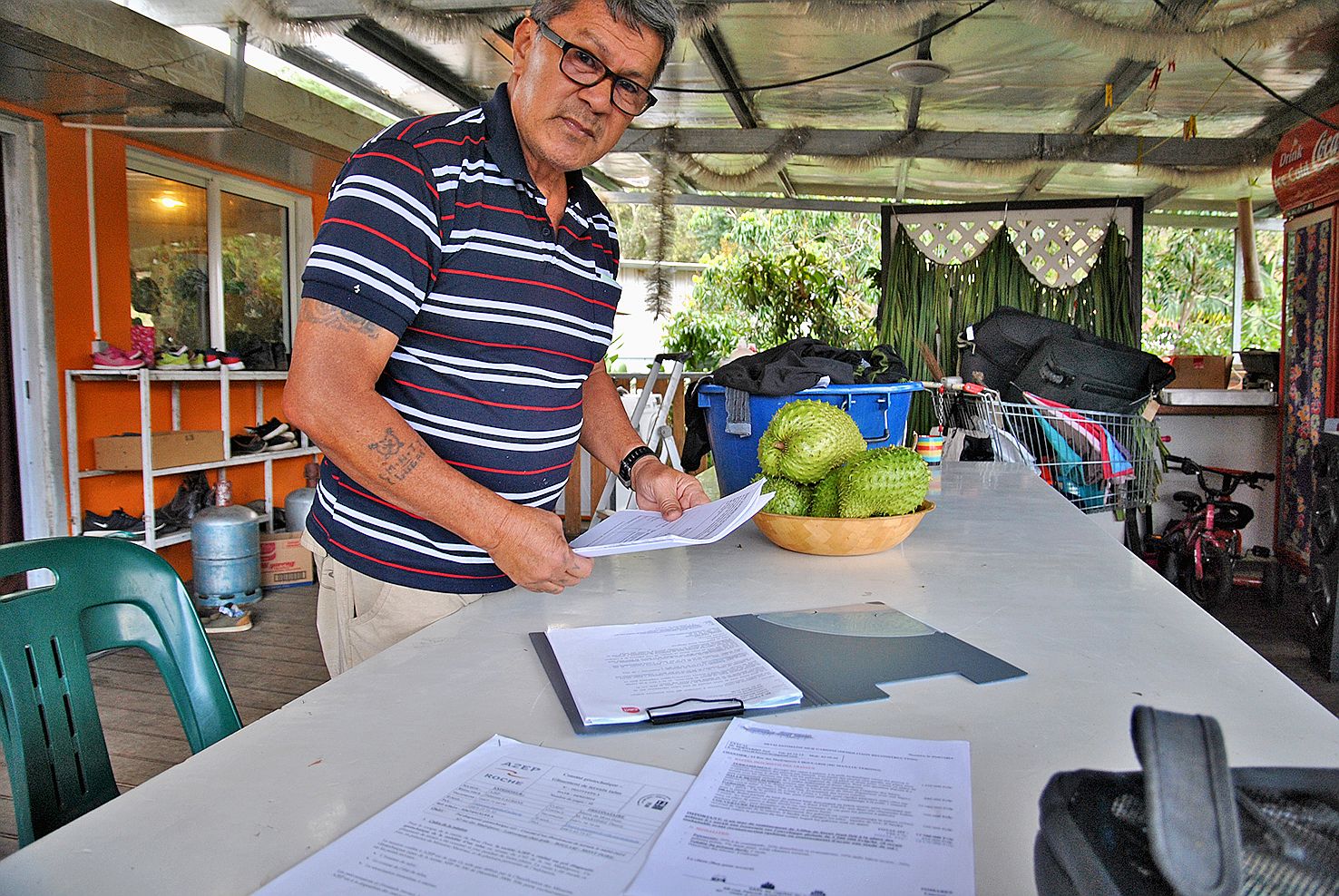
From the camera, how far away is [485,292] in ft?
4.28

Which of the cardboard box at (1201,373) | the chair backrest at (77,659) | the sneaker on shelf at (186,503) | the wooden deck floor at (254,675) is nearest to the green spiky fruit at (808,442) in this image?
the chair backrest at (77,659)

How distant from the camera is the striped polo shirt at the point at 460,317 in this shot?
1180mm

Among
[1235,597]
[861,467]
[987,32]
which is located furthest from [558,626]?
[1235,597]

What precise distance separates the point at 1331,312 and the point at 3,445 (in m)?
6.73

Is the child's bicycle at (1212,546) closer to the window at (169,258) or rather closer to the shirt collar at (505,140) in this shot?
the shirt collar at (505,140)

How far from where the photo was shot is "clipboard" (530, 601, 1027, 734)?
0.87 metres

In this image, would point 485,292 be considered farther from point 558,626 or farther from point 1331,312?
point 1331,312

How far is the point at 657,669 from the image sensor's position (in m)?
0.98

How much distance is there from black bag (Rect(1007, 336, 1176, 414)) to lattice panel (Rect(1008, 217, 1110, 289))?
1.35 m

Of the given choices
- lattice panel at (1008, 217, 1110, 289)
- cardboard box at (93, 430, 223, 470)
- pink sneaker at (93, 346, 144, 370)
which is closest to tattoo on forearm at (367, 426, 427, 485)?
cardboard box at (93, 430, 223, 470)

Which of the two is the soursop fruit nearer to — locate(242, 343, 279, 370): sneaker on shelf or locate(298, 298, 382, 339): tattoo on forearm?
locate(298, 298, 382, 339): tattoo on forearm

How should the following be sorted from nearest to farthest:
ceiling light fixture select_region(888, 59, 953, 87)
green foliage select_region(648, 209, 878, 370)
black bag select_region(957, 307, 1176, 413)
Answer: ceiling light fixture select_region(888, 59, 953, 87) → black bag select_region(957, 307, 1176, 413) → green foliage select_region(648, 209, 878, 370)

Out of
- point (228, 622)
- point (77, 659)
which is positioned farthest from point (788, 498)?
point (228, 622)

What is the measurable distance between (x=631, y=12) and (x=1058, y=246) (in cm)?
471
